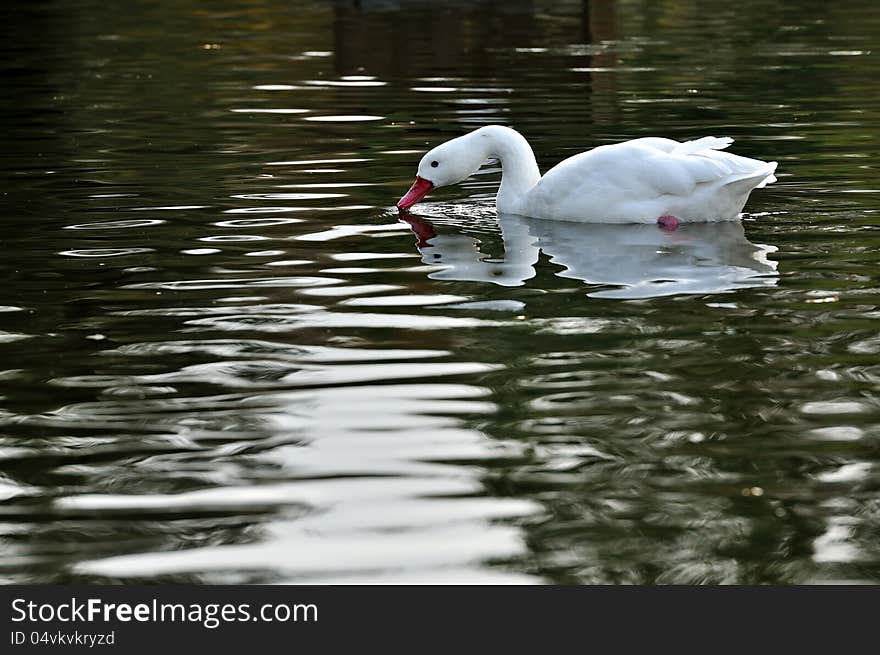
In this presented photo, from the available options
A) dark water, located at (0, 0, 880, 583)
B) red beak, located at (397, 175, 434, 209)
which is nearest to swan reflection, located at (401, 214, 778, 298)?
dark water, located at (0, 0, 880, 583)

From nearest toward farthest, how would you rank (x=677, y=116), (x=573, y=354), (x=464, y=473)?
(x=464, y=473) < (x=573, y=354) < (x=677, y=116)

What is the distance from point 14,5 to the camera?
4228 cm

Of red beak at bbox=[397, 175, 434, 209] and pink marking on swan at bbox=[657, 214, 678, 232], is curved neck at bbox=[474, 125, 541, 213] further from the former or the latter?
pink marking on swan at bbox=[657, 214, 678, 232]

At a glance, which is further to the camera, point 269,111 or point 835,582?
point 269,111

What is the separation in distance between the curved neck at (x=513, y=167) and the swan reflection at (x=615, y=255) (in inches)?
6.6

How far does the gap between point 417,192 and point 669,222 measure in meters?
2.17

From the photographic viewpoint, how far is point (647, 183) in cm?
1173

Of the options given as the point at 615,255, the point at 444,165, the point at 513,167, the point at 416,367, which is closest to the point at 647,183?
the point at 615,255

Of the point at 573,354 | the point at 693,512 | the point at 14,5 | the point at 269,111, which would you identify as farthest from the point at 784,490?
the point at 14,5

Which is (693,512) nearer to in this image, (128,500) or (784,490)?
(784,490)

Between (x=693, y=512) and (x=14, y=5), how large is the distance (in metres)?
38.9

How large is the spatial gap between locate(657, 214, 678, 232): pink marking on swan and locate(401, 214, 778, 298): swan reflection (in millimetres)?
71

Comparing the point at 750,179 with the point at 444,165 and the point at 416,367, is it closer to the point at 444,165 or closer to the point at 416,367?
the point at 444,165

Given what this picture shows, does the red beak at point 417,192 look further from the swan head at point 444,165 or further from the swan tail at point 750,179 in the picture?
the swan tail at point 750,179
